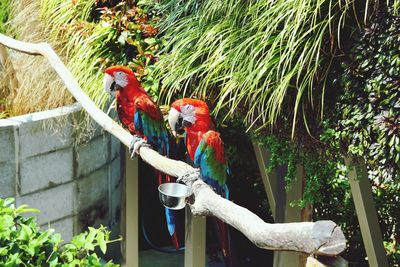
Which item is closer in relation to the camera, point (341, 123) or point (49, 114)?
point (341, 123)

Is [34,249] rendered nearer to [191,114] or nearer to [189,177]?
[189,177]

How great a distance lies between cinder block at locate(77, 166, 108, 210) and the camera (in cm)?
543

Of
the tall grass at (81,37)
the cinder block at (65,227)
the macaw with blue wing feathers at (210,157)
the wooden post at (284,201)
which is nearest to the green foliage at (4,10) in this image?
the tall grass at (81,37)

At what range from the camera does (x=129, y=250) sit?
511cm

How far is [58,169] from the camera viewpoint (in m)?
5.23

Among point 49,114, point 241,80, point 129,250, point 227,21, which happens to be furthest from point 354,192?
point 49,114

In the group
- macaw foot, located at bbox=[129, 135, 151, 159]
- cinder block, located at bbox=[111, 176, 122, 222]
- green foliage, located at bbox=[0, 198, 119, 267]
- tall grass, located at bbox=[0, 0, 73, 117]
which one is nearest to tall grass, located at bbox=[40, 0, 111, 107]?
tall grass, located at bbox=[0, 0, 73, 117]

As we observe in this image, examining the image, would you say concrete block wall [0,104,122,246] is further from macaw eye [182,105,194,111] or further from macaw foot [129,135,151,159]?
macaw eye [182,105,194,111]

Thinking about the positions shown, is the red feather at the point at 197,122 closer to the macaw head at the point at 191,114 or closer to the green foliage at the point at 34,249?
the macaw head at the point at 191,114

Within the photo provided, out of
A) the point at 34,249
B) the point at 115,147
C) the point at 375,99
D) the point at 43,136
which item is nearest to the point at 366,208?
the point at 375,99

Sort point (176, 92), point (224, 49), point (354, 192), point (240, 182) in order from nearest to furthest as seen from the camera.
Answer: point (354, 192), point (224, 49), point (176, 92), point (240, 182)

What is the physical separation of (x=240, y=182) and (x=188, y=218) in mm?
1179

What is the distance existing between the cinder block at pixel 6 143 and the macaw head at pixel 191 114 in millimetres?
1566

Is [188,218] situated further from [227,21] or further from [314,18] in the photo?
[314,18]
